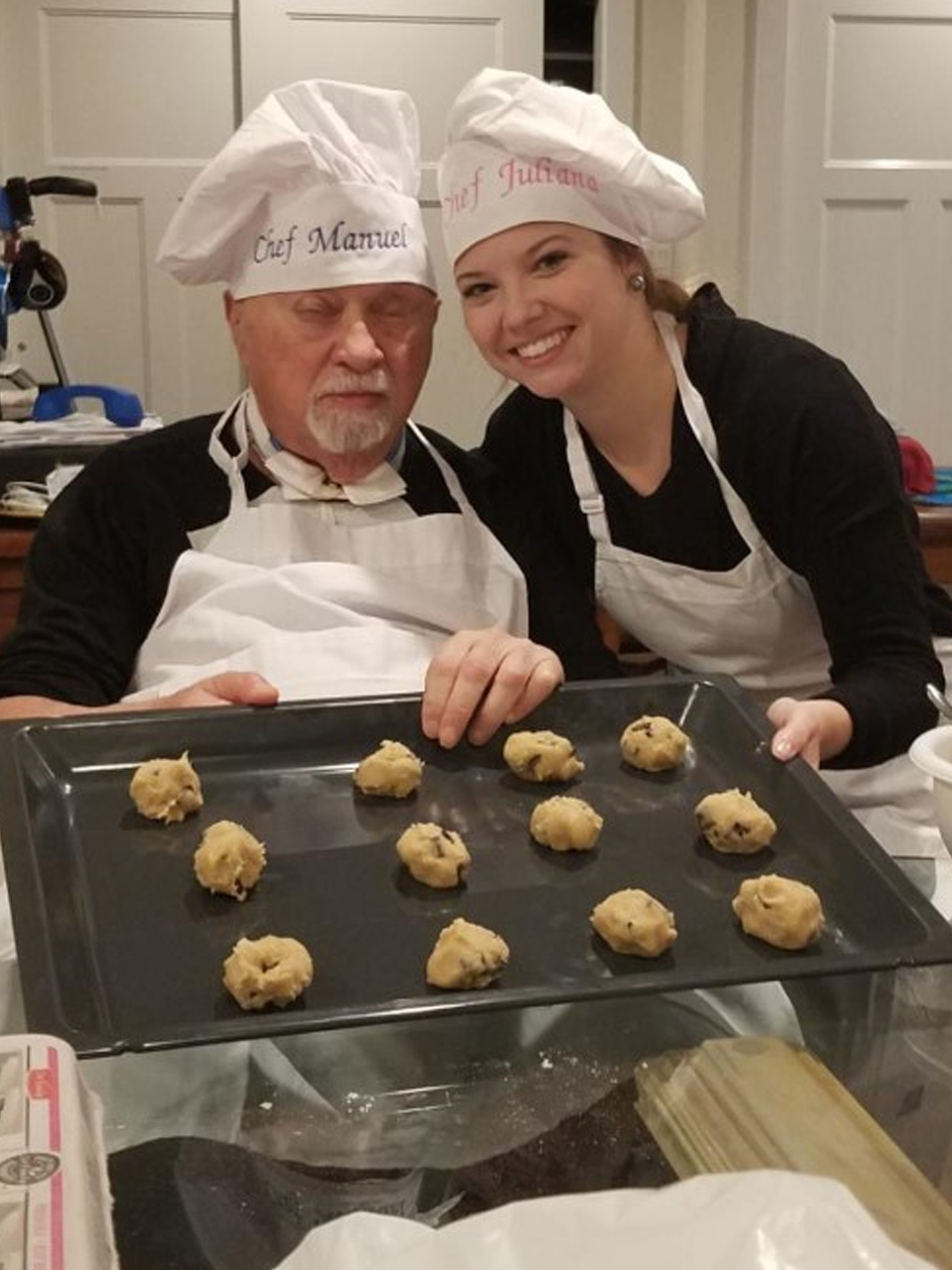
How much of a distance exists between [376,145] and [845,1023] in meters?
1.06

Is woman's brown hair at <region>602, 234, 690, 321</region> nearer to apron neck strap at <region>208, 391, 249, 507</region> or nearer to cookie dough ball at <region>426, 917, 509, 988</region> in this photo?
apron neck strap at <region>208, 391, 249, 507</region>

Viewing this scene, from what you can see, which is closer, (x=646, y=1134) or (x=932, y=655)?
(x=646, y=1134)

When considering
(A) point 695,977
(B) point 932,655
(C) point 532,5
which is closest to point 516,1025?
(A) point 695,977

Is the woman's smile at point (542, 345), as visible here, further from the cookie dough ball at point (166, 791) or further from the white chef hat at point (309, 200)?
the cookie dough ball at point (166, 791)

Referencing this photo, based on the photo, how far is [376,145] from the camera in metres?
1.49

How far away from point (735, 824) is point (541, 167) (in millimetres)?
702

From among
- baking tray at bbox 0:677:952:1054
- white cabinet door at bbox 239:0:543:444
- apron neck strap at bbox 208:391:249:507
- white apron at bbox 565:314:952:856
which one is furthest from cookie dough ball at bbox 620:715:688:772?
white cabinet door at bbox 239:0:543:444

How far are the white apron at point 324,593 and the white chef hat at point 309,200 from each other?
18 centimetres

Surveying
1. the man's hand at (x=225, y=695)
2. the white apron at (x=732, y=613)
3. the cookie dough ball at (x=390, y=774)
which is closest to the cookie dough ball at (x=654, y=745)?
the cookie dough ball at (x=390, y=774)

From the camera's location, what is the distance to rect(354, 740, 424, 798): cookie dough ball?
102cm

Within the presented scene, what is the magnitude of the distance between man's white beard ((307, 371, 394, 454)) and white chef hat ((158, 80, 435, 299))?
0.10 m

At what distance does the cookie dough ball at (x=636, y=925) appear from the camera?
83 cm

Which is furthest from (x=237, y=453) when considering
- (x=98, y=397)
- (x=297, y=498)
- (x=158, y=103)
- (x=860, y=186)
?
(x=860, y=186)

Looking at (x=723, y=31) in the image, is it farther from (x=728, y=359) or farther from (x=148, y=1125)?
(x=148, y=1125)
